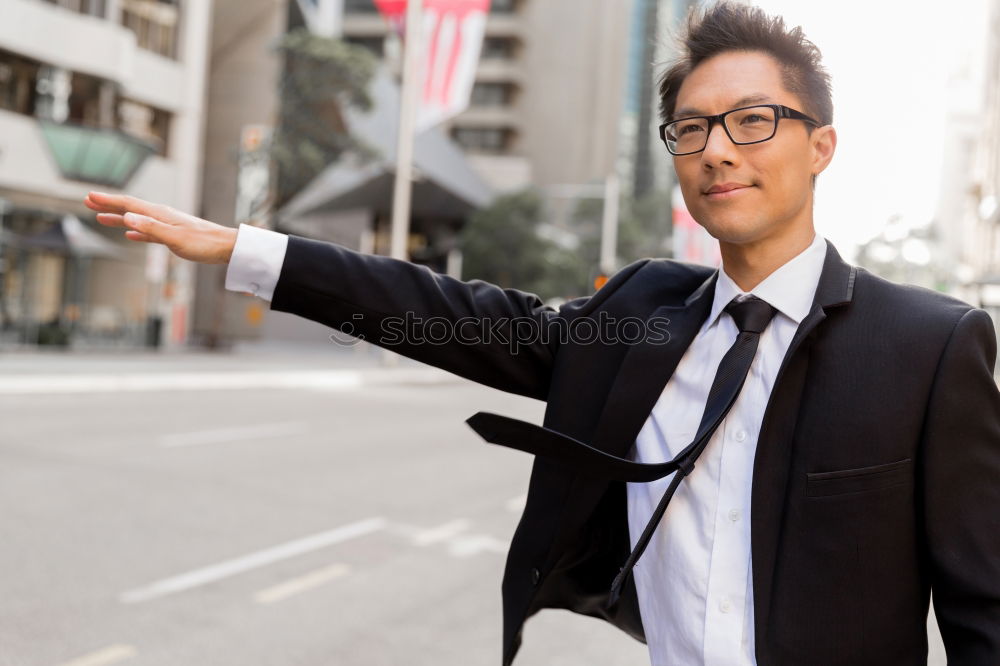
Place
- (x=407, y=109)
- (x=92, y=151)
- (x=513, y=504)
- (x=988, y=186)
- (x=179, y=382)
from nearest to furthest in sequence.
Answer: (x=513, y=504), (x=179, y=382), (x=407, y=109), (x=92, y=151), (x=988, y=186)

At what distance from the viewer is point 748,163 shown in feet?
5.87

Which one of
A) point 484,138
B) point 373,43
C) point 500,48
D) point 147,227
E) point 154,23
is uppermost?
point 500,48

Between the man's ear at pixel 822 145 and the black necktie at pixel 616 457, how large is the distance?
0.42 meters

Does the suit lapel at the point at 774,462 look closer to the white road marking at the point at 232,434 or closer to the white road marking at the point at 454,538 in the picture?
the white road marking at the point at 454,538

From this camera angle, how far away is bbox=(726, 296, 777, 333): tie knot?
1.78 m

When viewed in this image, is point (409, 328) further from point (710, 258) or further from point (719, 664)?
point (710, 258)

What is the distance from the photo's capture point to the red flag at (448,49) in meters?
22.9

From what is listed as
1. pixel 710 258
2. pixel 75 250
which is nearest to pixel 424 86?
pixel 75 250

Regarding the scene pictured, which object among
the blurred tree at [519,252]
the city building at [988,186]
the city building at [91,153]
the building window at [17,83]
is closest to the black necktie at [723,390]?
the city building at [91,153]

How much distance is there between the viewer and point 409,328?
6.63ft

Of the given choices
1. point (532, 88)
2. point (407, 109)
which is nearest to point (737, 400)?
point (407, 109)

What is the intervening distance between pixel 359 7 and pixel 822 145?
230 feet

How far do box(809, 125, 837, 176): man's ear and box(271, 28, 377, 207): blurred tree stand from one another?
2983 cm

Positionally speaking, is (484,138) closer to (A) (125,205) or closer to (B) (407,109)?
(B) (407,109)
